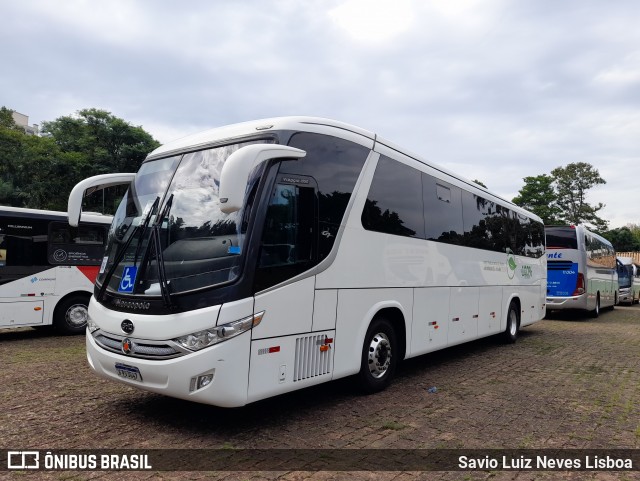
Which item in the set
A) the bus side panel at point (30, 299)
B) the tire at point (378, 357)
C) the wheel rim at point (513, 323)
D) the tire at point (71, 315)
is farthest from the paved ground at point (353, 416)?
the wheel rim at point (513, 323)

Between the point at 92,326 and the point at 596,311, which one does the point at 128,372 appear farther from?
the point at 596,311

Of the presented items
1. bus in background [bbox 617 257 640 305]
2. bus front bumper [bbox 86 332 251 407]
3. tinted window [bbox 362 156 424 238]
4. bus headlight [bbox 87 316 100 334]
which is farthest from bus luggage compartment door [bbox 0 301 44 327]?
bus in background [bbox 617 257 640 305]

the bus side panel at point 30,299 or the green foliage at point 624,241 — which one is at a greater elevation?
the green foliage at point 624,241

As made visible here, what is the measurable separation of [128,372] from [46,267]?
725 cm

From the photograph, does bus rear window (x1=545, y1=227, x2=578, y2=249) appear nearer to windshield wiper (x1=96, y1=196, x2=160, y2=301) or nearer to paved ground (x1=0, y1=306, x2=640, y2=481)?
paved ground (x1=0, y1=306, x2=640, y2=481)

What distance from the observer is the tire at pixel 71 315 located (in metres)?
10.7

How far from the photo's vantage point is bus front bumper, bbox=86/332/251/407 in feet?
13.8

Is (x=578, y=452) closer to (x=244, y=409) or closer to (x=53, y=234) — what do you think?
(x=244, y=409)

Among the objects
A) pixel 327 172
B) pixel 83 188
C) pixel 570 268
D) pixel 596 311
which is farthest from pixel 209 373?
pixel 596 311

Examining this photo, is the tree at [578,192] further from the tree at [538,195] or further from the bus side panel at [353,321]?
the bus side panel at [353,321]

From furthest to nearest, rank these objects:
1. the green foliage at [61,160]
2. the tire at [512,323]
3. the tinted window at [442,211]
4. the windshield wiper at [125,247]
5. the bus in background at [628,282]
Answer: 1. the green foliage at [61,160]
2. the bus in background at [628,282]
3. the tire at [512,323]
4. the tinted window at [442,211]
5. the windshield wiper at [125,247]

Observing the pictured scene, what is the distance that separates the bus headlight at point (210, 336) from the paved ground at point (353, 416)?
948 mm

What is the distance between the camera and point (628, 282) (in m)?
27.0

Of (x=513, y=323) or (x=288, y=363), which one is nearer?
(x=288, y=363)
